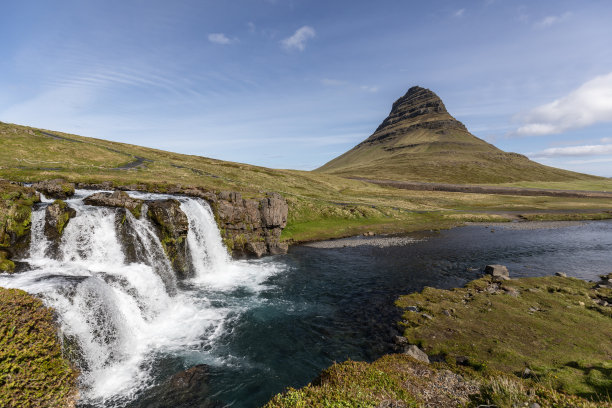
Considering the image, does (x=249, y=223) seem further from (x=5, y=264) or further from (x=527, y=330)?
(x=527, y=330)

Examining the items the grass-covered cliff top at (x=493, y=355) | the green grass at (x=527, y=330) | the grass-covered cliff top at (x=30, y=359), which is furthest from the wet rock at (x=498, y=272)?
the grass-covered cliff top at (x=30, y=359)

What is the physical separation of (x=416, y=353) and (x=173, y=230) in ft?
102

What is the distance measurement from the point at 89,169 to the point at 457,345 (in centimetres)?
9032

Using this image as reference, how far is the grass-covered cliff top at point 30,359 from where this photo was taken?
11641 millimetres

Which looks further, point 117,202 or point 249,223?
point 249,223

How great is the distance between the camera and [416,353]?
1947cm

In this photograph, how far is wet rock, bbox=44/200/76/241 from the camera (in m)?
27.4

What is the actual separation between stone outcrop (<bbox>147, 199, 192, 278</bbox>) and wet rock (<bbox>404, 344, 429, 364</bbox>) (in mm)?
28445

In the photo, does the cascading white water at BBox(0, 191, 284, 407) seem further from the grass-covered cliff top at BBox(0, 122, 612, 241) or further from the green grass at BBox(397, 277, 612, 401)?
the grass-covered cliff top at BBox(0, 122, 612, 241)

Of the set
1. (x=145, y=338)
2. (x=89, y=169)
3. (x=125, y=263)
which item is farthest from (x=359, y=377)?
(x=89, y=169)

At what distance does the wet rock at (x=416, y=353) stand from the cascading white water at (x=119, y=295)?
14998mm

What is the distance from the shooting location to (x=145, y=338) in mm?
22219

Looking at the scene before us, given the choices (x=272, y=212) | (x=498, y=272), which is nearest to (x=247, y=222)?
(x=272, y=212)

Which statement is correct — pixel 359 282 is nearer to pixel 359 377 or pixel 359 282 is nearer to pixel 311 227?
pixel 359 377
